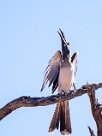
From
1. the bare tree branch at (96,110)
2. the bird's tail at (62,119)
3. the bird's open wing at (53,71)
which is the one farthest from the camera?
the bird's open wing at (53,71)

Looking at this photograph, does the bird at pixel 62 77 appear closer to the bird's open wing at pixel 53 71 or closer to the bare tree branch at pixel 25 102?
the bird's open wing at pixel 53 71

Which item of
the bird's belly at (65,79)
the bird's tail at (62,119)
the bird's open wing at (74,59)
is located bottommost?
the bird's tail at (62,119)

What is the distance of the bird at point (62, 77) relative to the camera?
25.9ft

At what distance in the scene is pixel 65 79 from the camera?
8820 millimetres

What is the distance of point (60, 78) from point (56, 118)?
3.13ft

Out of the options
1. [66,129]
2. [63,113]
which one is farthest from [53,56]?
[66,129]

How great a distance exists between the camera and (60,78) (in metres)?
8.82

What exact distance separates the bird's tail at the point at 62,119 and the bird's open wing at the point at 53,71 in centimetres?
36

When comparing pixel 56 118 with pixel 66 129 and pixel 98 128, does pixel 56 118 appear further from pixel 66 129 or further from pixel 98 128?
pixel 98 128

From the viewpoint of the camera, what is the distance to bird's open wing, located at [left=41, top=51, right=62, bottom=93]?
8.20m

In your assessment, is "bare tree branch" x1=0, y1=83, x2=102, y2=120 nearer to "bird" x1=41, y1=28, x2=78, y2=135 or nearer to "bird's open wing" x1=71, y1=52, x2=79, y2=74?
"bird" x1=41, y1=28, x2=78, y2=135

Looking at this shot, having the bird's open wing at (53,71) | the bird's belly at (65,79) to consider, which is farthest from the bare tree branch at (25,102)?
the bird's belly at (65,79)

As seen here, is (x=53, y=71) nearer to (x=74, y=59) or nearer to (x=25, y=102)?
(x=74, y=59)

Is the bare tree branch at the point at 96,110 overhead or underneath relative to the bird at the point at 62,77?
underneath
